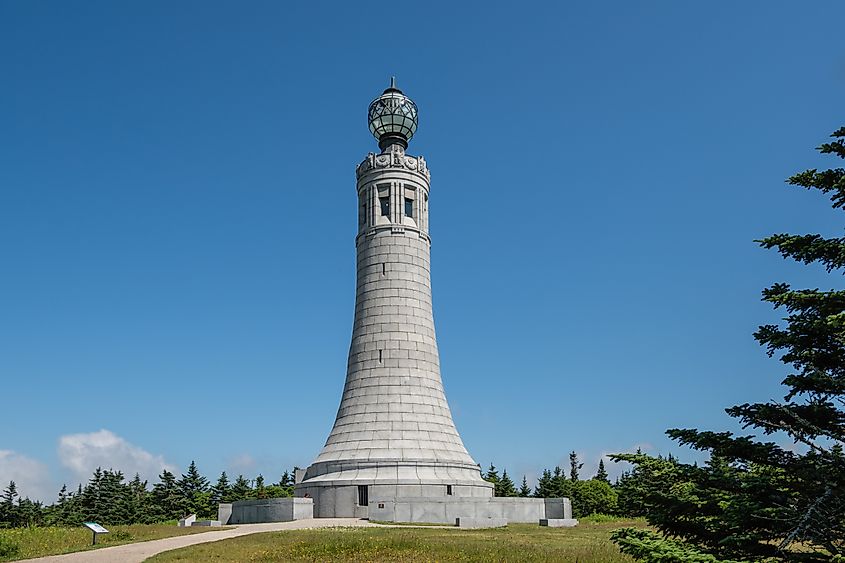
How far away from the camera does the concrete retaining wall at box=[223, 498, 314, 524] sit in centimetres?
3734

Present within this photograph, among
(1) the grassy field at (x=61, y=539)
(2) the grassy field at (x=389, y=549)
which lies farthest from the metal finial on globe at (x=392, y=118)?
(2) the grassy field at (x=389, y=549)

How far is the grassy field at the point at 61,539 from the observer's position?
976 inches

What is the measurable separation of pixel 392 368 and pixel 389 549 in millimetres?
23523

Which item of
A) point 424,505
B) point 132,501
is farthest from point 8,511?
point 424,505

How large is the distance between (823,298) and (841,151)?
8.33 feet

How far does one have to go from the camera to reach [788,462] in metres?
10.7

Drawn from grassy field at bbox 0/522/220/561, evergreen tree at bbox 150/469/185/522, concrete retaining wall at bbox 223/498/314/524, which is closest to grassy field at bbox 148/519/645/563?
grassy field at bbox 0/522/220/561

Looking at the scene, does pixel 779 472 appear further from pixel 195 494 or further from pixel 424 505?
pixel 195 494

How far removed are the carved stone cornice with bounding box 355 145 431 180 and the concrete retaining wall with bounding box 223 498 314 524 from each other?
21497 mm

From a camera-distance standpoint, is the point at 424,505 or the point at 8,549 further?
the point at 424,505

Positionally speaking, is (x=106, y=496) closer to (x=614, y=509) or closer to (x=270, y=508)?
(x=270, y=508)

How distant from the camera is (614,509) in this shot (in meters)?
60.7

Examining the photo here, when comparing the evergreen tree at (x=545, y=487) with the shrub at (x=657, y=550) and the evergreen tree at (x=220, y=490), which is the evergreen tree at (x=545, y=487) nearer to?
the evergreen tree at (x=220, y=490)

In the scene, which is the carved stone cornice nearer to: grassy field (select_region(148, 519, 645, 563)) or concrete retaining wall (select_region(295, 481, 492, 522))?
concrete retaining wall (select_region(295, 481, 492, 522))
